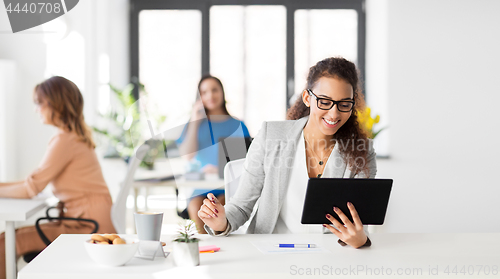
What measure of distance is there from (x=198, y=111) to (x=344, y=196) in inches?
88.4

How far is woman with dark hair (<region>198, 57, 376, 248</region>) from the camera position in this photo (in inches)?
64.9

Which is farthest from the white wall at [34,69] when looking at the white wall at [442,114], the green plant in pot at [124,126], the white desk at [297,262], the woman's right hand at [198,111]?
the white desk at [297,262]

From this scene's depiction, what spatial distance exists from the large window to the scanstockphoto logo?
71 cm

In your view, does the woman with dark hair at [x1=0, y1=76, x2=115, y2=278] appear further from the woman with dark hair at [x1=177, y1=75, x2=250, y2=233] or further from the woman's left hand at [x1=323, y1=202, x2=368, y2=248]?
the woman's left hand at [x1=323, y1=202, x2=368, y2=248]

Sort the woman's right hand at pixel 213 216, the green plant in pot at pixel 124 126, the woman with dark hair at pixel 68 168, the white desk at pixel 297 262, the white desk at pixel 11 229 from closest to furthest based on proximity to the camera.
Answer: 1. the white desk at pixel 297 262
2. the woman's right hand at pixel 213 216
3. the white desk at pixel 11 229
4. the woman with dark hair at pixel 68 168
5. the green plant in pot at pixel 124 126

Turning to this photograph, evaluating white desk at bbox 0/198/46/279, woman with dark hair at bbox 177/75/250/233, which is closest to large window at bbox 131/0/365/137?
woman with dark hair at bbox 177/75/250/233

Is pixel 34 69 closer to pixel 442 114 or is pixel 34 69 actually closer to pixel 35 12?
pixel 35 12

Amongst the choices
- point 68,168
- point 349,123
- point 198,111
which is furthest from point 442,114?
point 68,168

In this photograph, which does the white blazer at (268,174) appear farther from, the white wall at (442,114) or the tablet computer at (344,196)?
the white wall at (442,114)

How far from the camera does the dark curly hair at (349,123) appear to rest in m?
1.67

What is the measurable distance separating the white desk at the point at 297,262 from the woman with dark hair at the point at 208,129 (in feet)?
5.39

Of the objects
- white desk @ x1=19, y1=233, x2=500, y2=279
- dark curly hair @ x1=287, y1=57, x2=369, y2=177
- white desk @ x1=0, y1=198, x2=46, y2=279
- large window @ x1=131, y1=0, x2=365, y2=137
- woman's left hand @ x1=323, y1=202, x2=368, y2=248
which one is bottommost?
white desk @ x1=0, y1=198, x2=46, y2=279

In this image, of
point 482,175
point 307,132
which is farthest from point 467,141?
point 307,132

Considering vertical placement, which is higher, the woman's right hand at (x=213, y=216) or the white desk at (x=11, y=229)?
the woman's right hand at (x=213, y=216)
